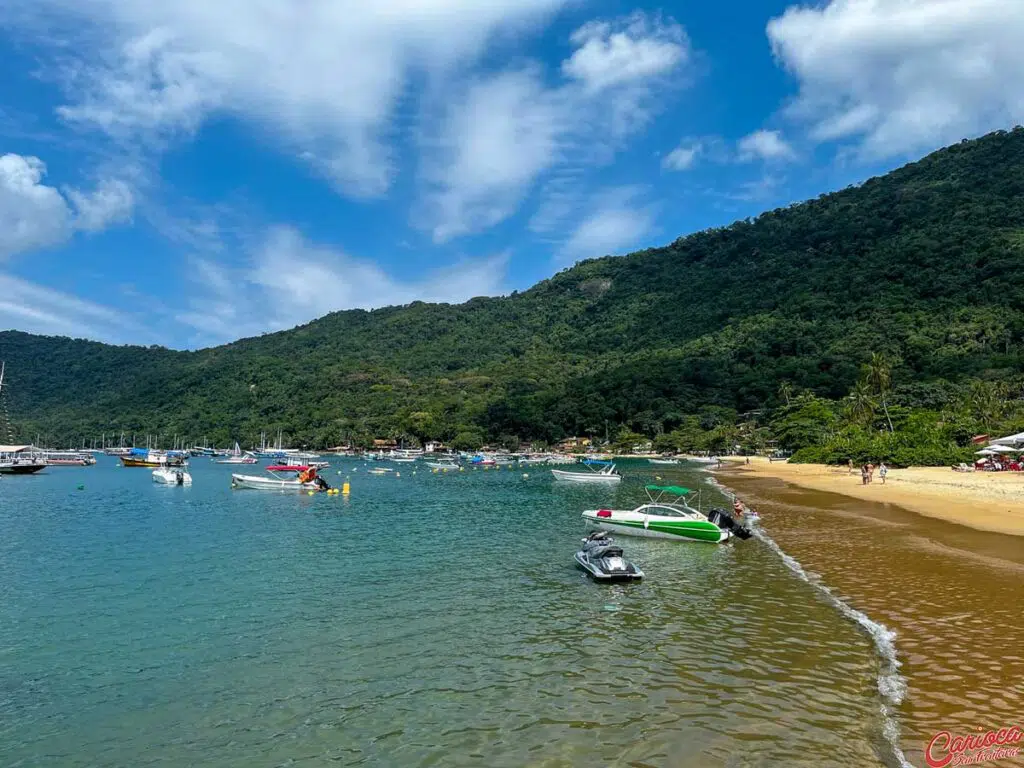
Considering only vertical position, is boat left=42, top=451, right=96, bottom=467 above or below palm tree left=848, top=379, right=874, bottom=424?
below

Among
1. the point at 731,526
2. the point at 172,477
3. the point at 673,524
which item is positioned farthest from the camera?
the point at 172,477

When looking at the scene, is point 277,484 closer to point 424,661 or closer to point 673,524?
point 673,524

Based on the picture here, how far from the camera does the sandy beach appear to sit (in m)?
32.3

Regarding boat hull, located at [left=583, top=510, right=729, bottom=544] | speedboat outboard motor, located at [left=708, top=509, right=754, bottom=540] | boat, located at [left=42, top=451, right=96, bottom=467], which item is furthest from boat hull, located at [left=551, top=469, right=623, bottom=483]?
boat, located at [left=42, top=451, right=96, bottom=467]

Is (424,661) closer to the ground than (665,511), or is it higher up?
closer to the ground

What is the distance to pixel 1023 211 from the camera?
172250 mm

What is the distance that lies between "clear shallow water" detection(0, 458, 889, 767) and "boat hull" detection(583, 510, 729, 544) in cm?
91

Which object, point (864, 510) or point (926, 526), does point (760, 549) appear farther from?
point (864, 510)

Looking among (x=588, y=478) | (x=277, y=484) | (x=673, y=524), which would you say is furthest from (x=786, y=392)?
(x=673, y=524)

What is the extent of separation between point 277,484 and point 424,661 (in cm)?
5433

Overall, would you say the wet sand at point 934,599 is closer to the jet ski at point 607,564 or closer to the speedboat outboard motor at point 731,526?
the speedboat outboard motor at point 731,526

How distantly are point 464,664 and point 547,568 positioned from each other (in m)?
10.2

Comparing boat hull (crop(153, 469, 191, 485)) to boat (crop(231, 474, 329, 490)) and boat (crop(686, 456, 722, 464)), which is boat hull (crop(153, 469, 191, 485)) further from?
boat (crop(686, 456, 722, 464))

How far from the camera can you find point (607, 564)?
20.5 m
